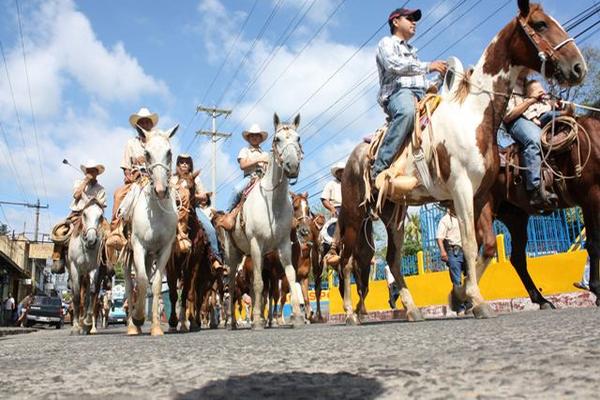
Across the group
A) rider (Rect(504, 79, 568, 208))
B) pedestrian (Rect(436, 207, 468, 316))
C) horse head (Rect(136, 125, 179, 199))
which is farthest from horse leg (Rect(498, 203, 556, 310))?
horse head (Rect(136, 125, 179, 199))

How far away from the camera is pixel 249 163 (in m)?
10.3

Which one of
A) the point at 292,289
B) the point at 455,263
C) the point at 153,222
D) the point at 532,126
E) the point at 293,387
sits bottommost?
the point at 293,387

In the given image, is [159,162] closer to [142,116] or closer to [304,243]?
[142,116]

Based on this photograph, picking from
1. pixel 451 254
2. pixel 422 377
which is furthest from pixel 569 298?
pixel 422 377

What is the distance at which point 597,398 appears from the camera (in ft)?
5.25

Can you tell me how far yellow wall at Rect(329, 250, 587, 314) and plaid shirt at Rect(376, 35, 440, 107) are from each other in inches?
186

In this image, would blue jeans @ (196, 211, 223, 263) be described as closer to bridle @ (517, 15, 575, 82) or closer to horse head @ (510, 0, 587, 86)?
horse head @ (510, 0, 587, 86)

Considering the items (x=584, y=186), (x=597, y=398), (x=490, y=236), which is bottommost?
(x=597, y=398)

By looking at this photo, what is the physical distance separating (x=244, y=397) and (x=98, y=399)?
53cm

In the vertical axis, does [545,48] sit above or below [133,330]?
above

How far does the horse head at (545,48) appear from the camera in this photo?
5822 mm

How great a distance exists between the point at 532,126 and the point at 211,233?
6301 millimetres

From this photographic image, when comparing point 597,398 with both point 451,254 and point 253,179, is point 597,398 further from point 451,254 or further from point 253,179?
point 451,254

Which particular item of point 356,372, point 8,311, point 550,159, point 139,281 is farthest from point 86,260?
point 8,311
